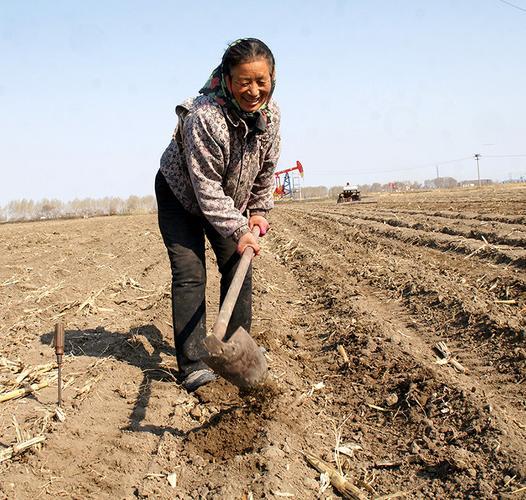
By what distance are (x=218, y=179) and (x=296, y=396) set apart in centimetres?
130

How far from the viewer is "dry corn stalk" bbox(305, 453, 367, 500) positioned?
2518mm

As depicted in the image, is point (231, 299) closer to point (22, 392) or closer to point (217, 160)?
point (217, 160)

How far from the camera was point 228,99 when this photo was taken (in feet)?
10.6

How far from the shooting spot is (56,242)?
45.2 ft

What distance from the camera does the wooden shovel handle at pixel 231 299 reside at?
282 centimetres

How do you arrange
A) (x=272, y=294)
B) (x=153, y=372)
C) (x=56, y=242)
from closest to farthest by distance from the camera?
(x=153, y=372) → (x=272, y=294) → (x=56, y=242)

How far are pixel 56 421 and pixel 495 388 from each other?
7.86ft

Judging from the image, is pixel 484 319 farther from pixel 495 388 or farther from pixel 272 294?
pixel 272 294

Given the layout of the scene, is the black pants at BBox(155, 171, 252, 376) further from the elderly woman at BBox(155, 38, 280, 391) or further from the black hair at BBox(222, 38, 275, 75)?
the black hair at BBox(222, 38, 275, 75)

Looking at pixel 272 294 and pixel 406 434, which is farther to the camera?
pixel 272 294

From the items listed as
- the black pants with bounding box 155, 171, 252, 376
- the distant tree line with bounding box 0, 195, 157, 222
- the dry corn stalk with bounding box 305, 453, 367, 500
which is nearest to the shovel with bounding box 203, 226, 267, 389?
the dry corn stalk with bounding box 305, 453, 367, 500

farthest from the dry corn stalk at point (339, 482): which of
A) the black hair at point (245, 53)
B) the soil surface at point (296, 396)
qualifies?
the black hair at point (245, 53)

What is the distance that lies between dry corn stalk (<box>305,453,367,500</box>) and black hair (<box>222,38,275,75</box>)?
1921mm

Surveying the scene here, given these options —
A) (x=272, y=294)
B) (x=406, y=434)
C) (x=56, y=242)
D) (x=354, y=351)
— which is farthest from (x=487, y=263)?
(x=56, y=242)
